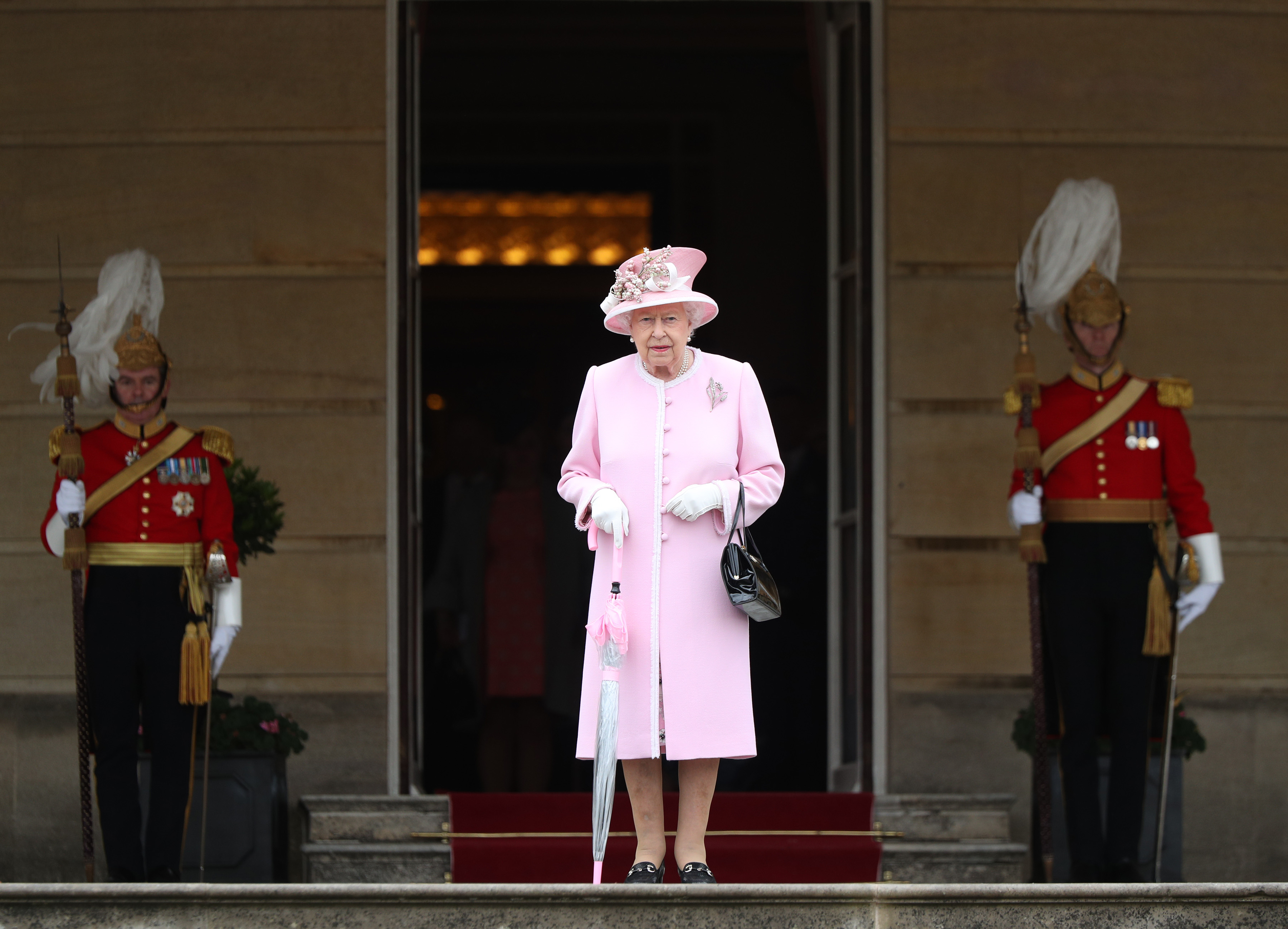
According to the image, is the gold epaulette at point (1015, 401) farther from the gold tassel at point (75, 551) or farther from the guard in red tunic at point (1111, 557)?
the gold tassel at point (75, 551)

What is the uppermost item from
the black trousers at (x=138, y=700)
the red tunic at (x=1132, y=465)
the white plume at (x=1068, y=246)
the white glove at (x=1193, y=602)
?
the white plume at (x=1068, y=246)

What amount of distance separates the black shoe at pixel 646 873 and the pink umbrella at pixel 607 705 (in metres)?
0.09

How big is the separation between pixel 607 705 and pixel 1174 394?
2.48 meters

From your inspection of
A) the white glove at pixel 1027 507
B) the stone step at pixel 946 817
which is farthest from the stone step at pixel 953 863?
the white glove at pixel 1027 507

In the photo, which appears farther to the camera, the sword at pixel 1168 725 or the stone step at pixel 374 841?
the stone step at pixel 374 841

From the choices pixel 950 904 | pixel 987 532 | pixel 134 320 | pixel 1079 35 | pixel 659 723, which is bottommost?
pixel 950 904

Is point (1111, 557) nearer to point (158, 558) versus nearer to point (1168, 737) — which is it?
point (1168, 737)

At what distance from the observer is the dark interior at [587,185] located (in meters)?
10.2

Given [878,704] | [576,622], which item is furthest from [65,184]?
[878,704]

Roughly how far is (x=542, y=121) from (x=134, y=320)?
515cm

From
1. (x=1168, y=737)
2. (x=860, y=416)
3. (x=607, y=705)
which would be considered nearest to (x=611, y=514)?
(x=607, y=705)

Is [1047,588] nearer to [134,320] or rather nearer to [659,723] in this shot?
[659,723]

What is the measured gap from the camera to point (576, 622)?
8633 millimetres

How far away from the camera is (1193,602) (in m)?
6.25
